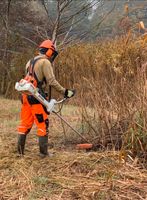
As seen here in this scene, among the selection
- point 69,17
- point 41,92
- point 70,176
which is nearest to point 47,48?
point 41,92

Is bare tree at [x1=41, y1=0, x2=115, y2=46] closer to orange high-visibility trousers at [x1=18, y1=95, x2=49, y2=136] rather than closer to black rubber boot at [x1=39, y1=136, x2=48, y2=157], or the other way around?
orange high-visibility trousers at [x1=18, y1=95, x2=49, y2=136]

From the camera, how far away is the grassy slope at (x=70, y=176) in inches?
169

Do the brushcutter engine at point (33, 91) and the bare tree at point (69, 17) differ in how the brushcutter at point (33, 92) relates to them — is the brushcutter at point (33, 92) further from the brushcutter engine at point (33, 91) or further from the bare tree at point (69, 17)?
the bare tree at point (69, 17)

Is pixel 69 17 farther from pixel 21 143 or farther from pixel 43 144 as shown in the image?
pixel 43 144

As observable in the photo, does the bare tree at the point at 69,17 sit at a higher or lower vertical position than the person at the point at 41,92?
higher

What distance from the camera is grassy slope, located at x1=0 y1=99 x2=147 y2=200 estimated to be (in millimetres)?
4285

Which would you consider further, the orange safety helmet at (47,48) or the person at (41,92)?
the orange safety helmet at (47,48)

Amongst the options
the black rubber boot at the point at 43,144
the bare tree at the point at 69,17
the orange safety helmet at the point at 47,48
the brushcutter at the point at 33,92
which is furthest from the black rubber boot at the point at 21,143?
the bare tree at the point at 69,17

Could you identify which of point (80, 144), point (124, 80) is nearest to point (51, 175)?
point (80, 144)

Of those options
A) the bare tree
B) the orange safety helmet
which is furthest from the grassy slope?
the bare tree

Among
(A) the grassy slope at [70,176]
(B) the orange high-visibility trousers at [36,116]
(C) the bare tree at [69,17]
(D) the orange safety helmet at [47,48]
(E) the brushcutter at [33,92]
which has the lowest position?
(A) the grassy slope at [70,176]

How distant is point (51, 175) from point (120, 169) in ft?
2.58

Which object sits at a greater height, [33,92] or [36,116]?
[33,92]

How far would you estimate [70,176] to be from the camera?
4.81 meters
